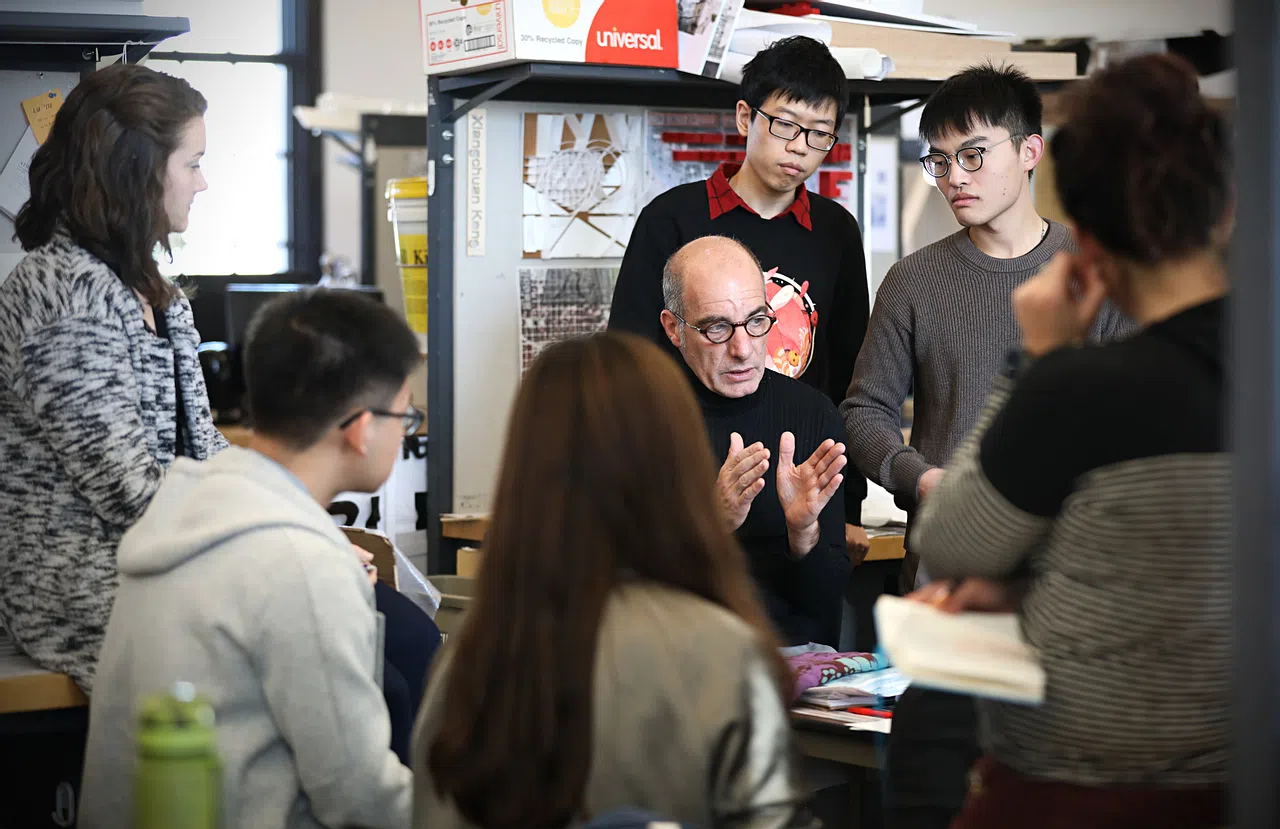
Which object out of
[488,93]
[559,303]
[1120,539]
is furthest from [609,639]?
[559,303]

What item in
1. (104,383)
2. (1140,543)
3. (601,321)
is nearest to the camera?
(1140,543)

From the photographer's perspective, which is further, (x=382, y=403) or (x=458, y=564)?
(x=458, y=564)

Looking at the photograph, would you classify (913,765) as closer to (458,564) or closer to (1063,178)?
(1063,178)

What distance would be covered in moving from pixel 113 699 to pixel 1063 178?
1.14m

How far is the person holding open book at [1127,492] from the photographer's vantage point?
1.06 m

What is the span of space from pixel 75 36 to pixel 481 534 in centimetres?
135

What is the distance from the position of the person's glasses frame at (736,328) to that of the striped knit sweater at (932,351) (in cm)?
27

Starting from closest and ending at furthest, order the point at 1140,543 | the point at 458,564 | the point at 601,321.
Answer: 1. the point at 1140,543
2. the point at 458,564
3. the point at 601,321

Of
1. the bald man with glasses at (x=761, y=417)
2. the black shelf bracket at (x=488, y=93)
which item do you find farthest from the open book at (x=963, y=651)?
the black shelf bracket at (x=488, y=93)

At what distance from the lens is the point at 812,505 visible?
2088mm

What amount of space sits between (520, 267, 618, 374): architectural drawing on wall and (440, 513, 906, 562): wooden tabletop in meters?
0.38

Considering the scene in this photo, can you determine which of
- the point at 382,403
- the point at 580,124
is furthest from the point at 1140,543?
the point at 580,124

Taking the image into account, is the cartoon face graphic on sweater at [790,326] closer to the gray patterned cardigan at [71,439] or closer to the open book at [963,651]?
the gray patterned cardigan at [71,439]

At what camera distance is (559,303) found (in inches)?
129
